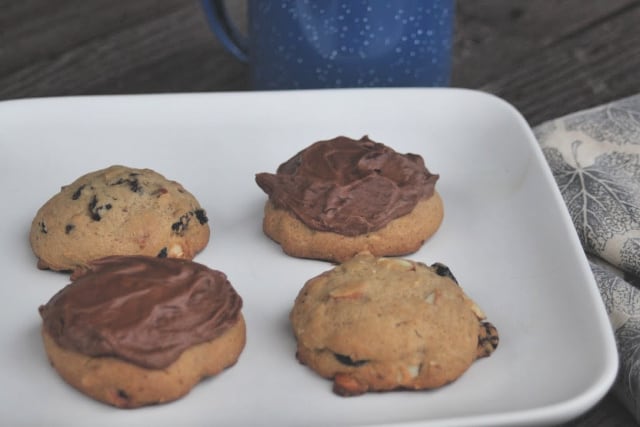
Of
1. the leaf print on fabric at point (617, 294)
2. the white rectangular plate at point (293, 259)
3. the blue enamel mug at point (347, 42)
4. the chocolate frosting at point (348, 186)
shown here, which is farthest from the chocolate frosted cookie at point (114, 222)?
the leaf print on fabric at point (617, 294)

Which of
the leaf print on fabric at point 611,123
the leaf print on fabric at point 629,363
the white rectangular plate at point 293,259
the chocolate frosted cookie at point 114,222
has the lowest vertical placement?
the leaf print on fabric at point 611,123

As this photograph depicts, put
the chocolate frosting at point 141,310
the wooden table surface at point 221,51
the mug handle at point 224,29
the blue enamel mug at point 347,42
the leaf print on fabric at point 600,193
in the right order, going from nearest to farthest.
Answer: the chocolate frosting at point 141,310, the leaf print on fabric at point 600,193, the blue enamel mug at point 347,42, the mug handle at point 224,29, the wooden table surface at point 221,51

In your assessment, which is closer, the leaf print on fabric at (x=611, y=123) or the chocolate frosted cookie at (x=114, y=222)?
the chocolate frosted cookie at (x=114, y=222)

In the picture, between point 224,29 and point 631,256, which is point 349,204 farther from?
point 224,29

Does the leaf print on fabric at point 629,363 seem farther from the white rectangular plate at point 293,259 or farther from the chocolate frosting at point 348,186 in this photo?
the chocolate frosting at point 348,186

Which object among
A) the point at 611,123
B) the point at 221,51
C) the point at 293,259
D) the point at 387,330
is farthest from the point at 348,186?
the point at 221,51

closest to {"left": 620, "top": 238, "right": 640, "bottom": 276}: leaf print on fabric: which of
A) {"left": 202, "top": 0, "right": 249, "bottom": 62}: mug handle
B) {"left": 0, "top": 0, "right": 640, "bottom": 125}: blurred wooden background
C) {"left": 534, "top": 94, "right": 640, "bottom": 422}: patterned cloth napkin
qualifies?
{"left": 534, "top": 94, "right": 640, "bottom": 422}: patterned cloth napkin

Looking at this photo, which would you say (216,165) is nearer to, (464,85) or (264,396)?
(264,396)
